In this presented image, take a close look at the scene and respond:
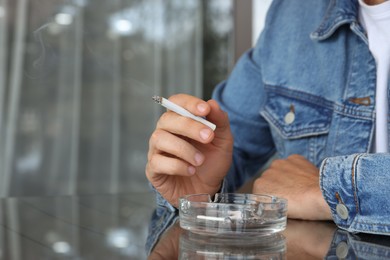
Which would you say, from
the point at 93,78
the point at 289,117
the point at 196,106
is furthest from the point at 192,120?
the point at 93,78

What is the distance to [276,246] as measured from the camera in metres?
0.58

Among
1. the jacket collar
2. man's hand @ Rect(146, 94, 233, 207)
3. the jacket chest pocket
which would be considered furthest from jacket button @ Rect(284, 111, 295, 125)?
man's hand @ Rect(146, 94, 233, 207)

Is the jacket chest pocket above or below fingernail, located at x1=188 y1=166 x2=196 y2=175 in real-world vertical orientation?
above

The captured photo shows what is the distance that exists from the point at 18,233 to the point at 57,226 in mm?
72

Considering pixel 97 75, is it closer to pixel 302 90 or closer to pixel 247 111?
pixel 247 111

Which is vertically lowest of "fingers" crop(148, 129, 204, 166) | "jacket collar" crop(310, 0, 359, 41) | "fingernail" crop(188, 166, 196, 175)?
"fingernail" crop(188, 166, 196, 175)

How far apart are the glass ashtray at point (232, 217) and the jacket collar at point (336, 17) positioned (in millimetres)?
579

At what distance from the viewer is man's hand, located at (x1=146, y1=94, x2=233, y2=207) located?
79 centimetres

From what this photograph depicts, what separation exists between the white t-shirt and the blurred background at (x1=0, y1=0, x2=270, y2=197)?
5.72 feet

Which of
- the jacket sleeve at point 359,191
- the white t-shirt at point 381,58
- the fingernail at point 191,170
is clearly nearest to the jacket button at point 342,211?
the jacket sleeve at point 359,191

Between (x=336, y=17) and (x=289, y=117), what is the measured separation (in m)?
0.22

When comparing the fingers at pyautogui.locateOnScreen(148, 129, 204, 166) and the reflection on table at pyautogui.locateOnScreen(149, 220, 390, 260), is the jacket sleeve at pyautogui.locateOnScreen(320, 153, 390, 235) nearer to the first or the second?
the reflection on table at pyautogui.locateOnScreen(149, 220, 390, 260)

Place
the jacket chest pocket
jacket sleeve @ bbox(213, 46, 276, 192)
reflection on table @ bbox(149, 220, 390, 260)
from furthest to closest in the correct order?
jacket sleeve @ bbox(213, 46, 276, 192) → the jacket chest pocket → reflection on table @ bbox(149, 220, 390, 260)

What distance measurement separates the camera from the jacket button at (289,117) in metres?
1.16
